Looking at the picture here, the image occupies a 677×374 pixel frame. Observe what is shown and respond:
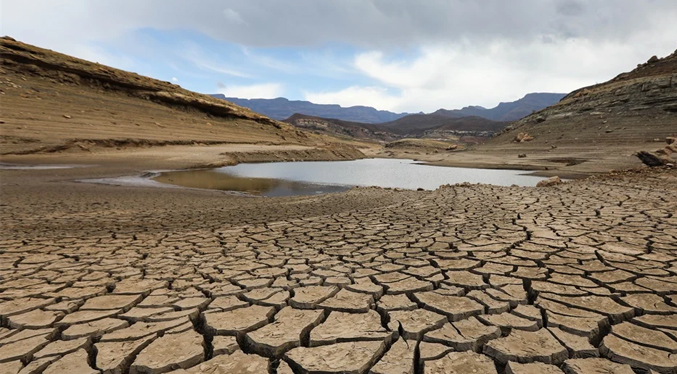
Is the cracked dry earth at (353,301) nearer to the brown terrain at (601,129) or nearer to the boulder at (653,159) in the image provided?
the boulder at (653,159)

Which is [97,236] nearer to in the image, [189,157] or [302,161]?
[189,157]

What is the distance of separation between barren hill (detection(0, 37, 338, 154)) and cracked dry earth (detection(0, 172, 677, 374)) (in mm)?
19222

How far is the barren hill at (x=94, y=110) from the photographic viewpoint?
60.8 ft

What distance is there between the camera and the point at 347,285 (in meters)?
2.46

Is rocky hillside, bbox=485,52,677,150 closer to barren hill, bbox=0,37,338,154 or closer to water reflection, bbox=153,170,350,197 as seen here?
water reflection, bbox=153,170,350,197

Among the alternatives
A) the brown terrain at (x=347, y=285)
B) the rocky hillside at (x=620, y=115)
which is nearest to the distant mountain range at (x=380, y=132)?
the rocky hillside at (x=620, y=115)

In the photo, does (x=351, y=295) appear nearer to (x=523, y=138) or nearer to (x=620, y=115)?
(x=620, y=115)

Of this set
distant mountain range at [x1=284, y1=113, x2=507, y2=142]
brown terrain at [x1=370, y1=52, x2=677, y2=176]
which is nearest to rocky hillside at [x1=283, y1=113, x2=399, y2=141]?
distant mountain range at [x1=284, y1=113, x2=507, y2=142]

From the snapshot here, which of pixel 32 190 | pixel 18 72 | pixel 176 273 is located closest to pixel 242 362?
pixel 176 273

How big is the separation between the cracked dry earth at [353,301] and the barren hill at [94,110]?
19222mm

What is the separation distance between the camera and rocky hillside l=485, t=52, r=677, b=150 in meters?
22.9

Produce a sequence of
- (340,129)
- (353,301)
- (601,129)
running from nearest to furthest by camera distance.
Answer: (353,301)
(601,129)
(340,129)

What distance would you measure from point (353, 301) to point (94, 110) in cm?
2885

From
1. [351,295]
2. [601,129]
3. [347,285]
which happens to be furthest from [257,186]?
[601,129]
